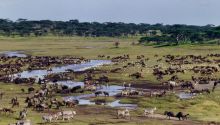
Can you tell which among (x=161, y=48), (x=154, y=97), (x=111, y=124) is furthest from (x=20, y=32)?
(x=111, y=124)

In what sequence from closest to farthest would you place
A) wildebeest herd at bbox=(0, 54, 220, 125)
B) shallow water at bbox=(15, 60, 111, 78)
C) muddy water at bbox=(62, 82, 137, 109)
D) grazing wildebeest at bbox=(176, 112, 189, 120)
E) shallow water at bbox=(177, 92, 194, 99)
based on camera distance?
grazing wildebeest at bbox=(176, 112, 189, 120)
wildebeest herd at bbox=(0, 54, 220, 125)
muddy water at bbox=(62, 82, 137, 109)
shallow water at bbox=(177, 92, 194, 99)
shallow water at bbox=(15, 60, 111, 78)

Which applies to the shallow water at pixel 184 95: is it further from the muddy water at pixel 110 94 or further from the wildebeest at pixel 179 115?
the wildebeest at pixel 179 115

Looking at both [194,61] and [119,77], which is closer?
[119,77]

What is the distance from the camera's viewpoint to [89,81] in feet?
197

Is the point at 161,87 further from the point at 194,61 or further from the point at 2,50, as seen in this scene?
the point at 2,50

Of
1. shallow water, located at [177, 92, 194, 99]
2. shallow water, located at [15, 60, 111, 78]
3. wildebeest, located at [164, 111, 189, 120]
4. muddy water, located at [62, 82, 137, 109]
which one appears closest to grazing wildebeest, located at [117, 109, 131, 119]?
wildebeest, located at [164, 111, 189, 120]

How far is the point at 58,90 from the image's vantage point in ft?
177

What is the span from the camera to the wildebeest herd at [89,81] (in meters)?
39.9

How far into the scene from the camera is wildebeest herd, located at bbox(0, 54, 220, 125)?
3994cm

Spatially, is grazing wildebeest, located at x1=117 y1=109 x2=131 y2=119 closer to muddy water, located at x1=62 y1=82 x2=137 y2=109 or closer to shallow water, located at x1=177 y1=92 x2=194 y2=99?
muddy water, located at x1=62 y1=82 x2=137 y2=109

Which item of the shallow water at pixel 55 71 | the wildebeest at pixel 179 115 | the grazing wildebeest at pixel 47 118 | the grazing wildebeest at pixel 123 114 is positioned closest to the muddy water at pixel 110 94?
the grazing wildebeest at pixel 123 114

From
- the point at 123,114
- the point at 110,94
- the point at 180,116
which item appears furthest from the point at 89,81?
the point at 180,116

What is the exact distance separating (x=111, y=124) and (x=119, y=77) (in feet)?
92.3

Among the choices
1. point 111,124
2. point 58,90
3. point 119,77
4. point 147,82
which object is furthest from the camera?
point 119,77
